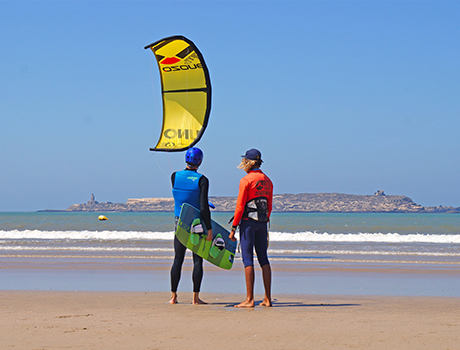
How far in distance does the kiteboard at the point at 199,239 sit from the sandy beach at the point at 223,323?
54 cm

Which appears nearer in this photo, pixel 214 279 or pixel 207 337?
pixel 207 337

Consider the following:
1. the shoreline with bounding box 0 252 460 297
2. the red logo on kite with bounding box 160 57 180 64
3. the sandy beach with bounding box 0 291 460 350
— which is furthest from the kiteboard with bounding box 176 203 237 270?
the red logo on kite with bounding box 160 57 180 64

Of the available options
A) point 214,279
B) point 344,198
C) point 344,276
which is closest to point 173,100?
point 214,279

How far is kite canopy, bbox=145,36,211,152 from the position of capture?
8.62m

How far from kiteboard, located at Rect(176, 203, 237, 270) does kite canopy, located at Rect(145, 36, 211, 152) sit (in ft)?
9.77

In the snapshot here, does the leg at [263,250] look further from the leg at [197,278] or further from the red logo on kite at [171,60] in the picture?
the red logo on kite at [171,60]

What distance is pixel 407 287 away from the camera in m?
7.31

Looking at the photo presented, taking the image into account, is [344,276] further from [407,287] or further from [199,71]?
[199,71]

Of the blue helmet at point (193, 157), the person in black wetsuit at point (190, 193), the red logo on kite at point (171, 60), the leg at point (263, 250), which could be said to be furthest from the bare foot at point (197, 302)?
the red logo on kite at point (171, 60)

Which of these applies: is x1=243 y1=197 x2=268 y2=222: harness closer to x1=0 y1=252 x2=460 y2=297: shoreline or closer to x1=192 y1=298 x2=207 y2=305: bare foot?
x1=192 y1=298 x2=207 y2=305: bare foot

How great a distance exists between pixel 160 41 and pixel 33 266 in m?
5.10

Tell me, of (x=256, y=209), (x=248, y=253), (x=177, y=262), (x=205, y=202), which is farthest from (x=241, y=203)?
(x=177, y=262)

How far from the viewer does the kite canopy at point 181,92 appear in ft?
28.3

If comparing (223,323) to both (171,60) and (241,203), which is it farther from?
(171,60)
